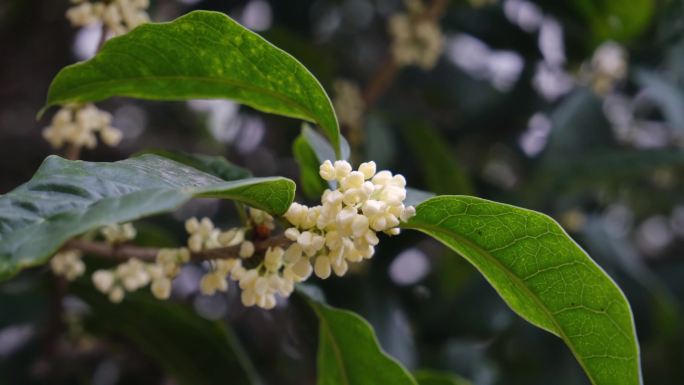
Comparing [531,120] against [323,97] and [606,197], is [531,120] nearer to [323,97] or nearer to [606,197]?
[606,197]

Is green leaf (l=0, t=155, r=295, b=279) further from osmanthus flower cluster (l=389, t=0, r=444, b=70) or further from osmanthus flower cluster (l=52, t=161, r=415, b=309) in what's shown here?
osmanthus flower cluster (l=389, t=0, r=444, b=70)

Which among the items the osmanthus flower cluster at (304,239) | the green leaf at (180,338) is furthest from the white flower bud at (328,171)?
the green leaf at (180,338)

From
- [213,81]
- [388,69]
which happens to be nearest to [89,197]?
[213,81]

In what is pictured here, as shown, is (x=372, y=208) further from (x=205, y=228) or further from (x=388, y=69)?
(x=388, y=69)

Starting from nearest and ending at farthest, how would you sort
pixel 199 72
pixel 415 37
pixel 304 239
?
1. pixel 304 239
2. pixel 199 72
3. pixel 415 37

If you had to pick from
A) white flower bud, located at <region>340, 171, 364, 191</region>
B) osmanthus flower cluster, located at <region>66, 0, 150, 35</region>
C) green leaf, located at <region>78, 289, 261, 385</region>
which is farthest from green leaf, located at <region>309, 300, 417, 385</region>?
osmanthus flower cluster, located at <region>66, 0, 150, 35</region>

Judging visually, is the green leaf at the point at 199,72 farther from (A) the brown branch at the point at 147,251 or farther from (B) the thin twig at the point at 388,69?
(B) the thin twig at the point at 388,69

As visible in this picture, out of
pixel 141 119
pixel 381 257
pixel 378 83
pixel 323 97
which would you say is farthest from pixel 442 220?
pixel 141 119
